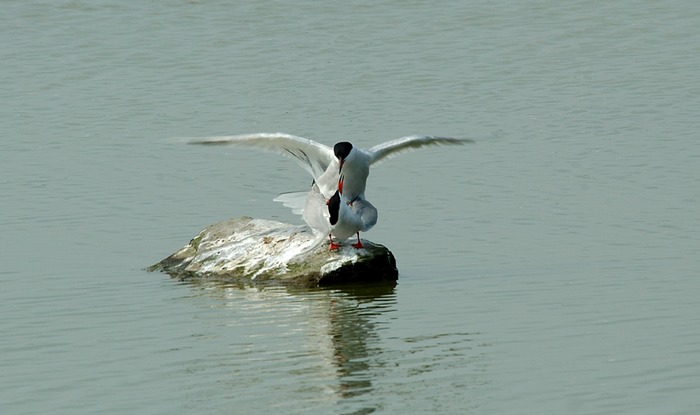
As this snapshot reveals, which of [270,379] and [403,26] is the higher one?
[403,26]

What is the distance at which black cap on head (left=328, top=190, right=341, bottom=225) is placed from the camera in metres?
10.2

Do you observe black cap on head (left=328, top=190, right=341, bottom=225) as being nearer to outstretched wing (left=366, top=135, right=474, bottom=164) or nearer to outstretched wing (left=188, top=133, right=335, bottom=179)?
outstretched wing (left=188, top=133, right=335, bottom=179)

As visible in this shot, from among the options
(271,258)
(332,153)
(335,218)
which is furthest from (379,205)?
(335,218)

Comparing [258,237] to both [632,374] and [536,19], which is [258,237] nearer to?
[632,374]

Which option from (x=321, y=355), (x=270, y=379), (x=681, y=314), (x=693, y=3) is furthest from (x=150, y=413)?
(x=693, y=3)

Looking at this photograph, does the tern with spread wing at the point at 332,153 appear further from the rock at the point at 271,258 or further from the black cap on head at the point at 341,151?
the rock at the point at 271,258

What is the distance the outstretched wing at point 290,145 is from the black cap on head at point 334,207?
85 cm

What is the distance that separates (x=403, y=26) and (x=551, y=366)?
1831cm

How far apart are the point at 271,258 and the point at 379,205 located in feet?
9.29

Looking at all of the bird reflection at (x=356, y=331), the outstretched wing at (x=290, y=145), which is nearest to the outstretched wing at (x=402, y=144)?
the outstretched wing at (x=290, y=145)

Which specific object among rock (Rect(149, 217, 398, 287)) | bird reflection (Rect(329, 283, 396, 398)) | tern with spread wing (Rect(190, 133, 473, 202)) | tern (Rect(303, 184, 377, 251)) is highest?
tern with spread wing (Rect(190, 133, 473, 202))

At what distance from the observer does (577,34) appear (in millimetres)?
24234

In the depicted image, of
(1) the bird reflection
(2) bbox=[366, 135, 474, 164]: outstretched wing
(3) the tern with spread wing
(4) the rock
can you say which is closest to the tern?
(4) the rock

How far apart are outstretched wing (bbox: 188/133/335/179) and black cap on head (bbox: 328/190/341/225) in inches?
33.4
